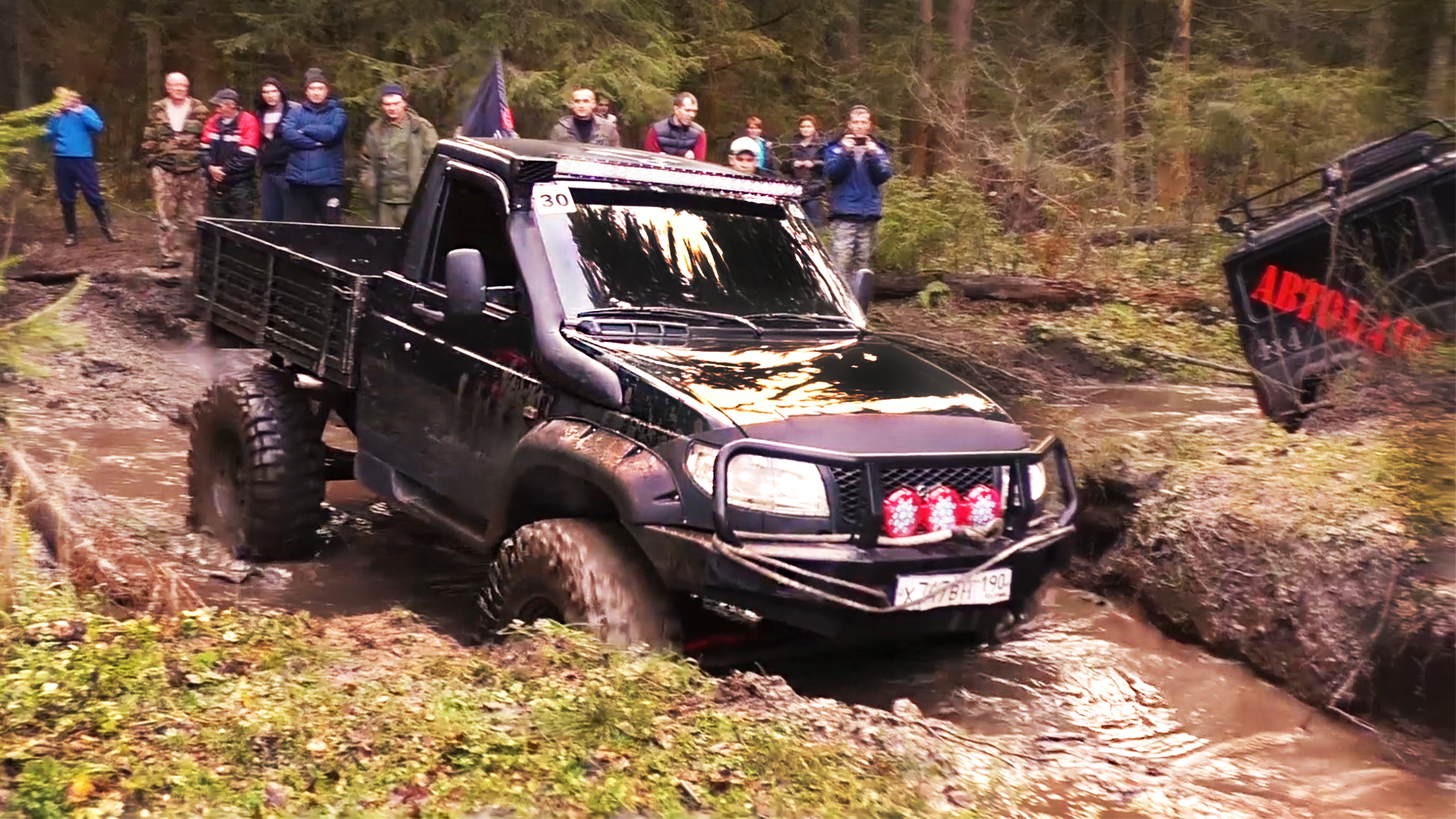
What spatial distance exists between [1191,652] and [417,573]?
4039 mm

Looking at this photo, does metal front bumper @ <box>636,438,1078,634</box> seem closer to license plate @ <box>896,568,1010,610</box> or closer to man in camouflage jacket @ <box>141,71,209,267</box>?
license plate @ <box>896,568,1010,610</box>

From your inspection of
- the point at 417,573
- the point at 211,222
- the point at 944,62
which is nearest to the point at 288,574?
the point at 417,573

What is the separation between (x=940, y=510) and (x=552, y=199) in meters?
2.22

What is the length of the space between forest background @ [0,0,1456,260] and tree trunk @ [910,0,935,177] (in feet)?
0.22

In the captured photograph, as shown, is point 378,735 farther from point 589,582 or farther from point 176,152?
point 176,152

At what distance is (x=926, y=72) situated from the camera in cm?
2041

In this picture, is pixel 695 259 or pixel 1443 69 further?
pixel 1443 69

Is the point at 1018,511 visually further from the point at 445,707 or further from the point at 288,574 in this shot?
the point at 288,574

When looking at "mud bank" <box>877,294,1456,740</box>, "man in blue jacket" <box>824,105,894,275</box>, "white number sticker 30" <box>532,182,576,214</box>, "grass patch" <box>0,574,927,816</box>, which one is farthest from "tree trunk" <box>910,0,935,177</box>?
"grass patch" <box>0,574,927,816</box>

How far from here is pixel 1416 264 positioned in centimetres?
727

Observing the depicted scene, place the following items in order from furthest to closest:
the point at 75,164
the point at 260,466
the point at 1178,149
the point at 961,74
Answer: the point at 961,74 → the point at 1178,149 → the point at 75,164 → the point at 260,466

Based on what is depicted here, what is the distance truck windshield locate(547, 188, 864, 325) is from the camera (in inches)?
215

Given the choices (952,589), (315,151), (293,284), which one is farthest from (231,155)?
(952,589)

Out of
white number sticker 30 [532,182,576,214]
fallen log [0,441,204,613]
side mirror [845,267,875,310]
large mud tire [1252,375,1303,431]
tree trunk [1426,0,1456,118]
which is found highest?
tree trunk [1426,0,1456,118]
